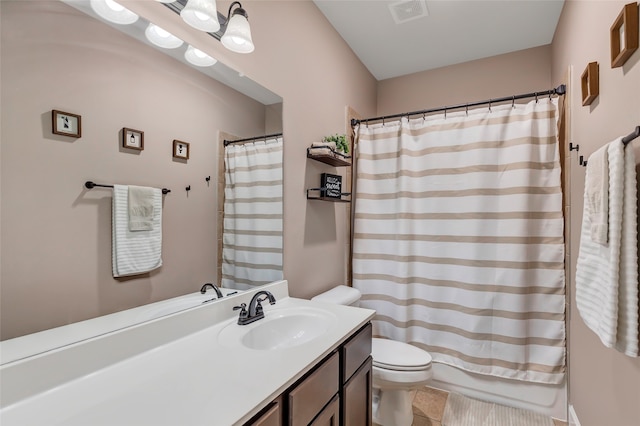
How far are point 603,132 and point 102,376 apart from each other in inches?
80.7

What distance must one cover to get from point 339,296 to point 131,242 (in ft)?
4.52

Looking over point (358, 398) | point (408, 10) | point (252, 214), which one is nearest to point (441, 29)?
point (408, 10)

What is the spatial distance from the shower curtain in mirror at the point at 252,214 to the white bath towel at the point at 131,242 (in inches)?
12.8

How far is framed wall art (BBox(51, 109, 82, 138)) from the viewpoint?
0.84 m

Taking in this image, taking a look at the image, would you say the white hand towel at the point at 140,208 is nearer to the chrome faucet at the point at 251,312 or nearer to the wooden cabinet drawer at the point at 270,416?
the chrome faucet at the point at 251,312

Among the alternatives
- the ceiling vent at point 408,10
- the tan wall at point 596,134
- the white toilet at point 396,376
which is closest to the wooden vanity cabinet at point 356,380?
the white toilet at point 396,376

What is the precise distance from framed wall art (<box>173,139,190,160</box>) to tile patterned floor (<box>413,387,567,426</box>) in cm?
201

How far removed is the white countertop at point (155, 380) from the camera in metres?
0.70

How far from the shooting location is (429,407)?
6.75 ft

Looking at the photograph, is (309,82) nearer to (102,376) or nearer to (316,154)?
(316,154)

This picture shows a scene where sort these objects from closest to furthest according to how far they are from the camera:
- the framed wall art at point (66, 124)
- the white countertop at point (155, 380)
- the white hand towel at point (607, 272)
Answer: the white countertop at point (155, 380)
the framed wall art at point (66, 124)
the white hand towel at point (607, 272)

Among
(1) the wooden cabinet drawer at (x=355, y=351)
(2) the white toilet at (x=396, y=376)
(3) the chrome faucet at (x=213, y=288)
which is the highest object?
(3) the chrome faucet at (x=213, y=288)

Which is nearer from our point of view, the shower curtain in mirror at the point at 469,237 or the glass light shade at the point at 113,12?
the glass light shade at the point at 113,12

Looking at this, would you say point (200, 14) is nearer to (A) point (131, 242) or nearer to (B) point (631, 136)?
(A) point (131, 242)
